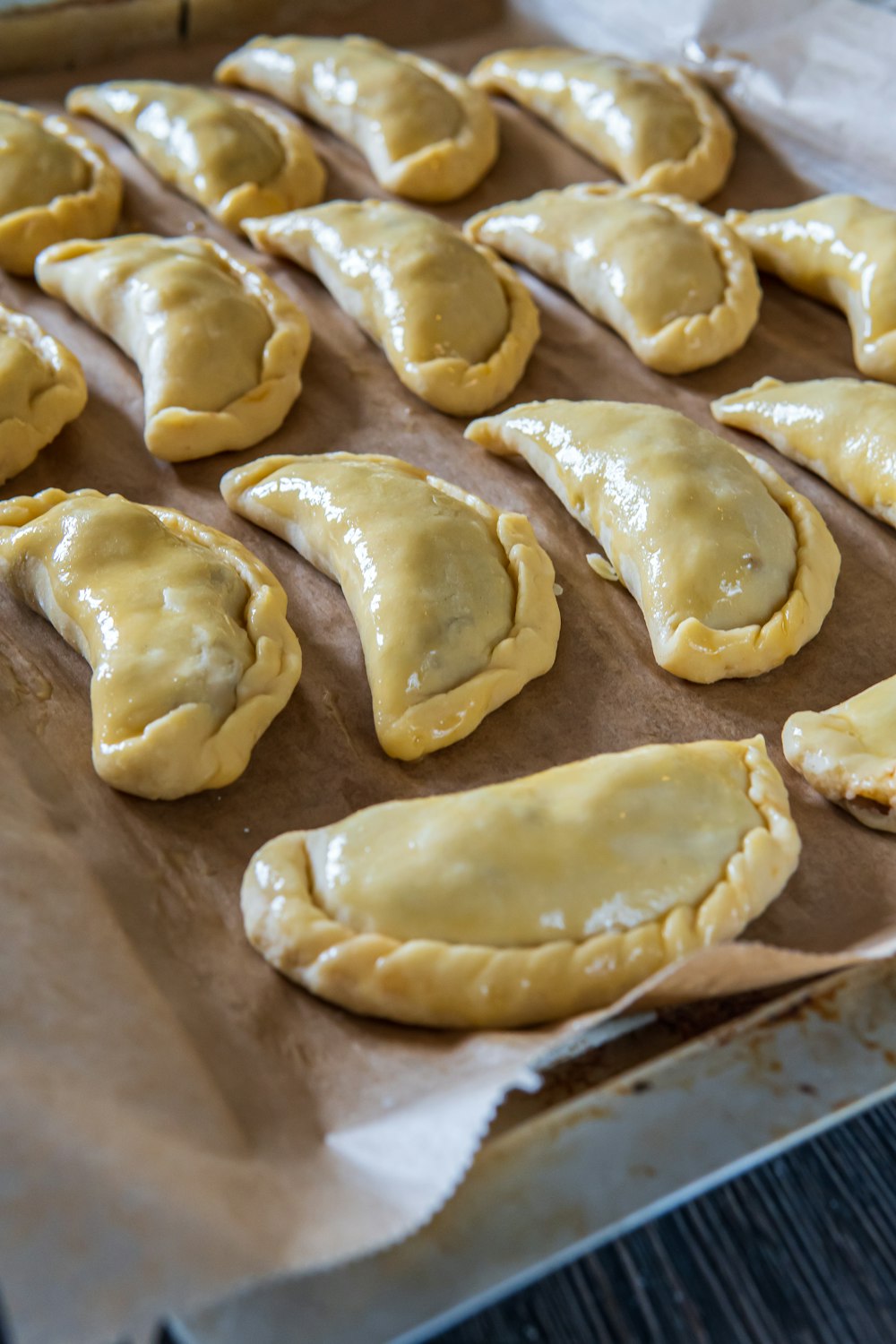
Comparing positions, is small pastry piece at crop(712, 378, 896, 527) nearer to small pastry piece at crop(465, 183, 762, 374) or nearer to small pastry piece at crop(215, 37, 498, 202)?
small pastry piece at crop(465, 183, 762, 374)

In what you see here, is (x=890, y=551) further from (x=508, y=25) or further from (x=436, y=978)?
(x=508, y=25)

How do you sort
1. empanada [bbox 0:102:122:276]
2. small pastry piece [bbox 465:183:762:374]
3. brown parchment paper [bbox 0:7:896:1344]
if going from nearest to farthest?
brown parchment paper [bbox 0:7:896:1344]
small pastry piece [bbox 465:183:762:374]
empanada [bbox 0:102:122:276]

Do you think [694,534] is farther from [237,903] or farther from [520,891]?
[237,903]

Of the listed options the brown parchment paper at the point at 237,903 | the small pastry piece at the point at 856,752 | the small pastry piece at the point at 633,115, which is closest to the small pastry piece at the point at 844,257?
the brown parchment paper at the point at 237,903

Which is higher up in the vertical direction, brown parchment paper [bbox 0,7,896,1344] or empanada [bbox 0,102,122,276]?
empanada [bbox 0,102,122,276]

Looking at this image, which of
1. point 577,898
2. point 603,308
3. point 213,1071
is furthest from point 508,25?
point 213,1071

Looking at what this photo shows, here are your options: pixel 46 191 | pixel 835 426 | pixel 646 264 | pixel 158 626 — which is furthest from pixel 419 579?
pixel 46 191

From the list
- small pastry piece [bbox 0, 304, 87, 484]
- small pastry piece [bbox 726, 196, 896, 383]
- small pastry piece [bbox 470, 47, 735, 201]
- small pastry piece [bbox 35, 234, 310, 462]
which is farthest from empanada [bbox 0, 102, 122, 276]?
small pastry piece [bbox 726, 196, 896, 383]
